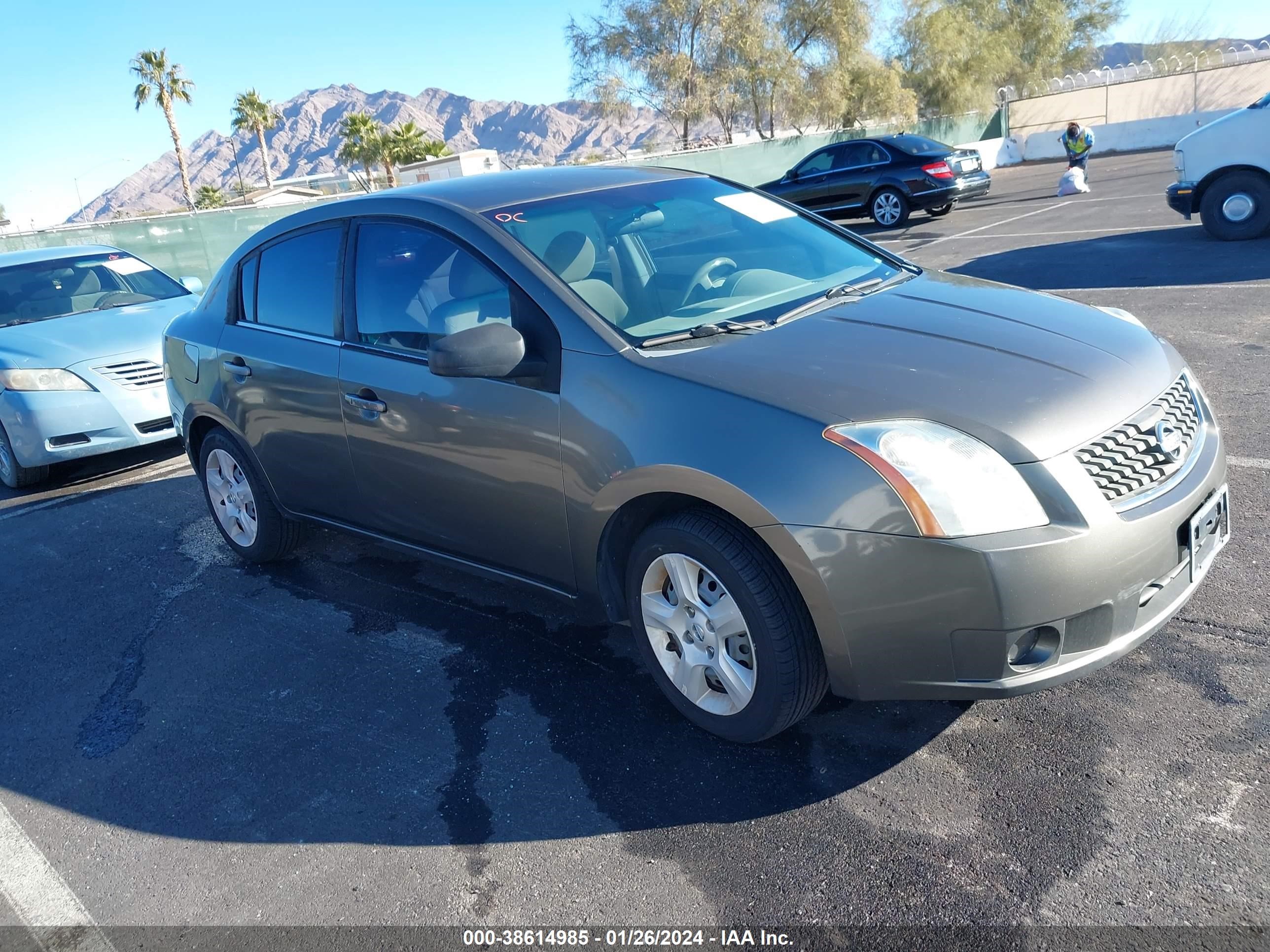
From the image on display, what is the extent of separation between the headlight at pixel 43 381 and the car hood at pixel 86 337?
0.06 metres

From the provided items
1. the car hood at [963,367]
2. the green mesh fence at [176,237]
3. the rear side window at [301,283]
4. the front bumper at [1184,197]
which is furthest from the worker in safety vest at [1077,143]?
the rear side window at [301,283]

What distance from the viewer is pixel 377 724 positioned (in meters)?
3.49

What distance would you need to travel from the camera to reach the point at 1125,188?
17.9 meters

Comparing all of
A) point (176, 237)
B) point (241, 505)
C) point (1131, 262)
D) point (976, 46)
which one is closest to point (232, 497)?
point (241, 505)

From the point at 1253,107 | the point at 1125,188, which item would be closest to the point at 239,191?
the point at 1125,188

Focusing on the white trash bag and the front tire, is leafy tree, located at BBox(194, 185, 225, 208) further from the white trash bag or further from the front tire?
the front tire

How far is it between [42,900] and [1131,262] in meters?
10.4

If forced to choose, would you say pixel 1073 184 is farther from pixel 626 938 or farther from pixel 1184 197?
pixel 626 938

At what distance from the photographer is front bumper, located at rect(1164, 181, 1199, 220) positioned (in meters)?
10.6

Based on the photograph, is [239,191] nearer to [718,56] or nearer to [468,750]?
[718,56]

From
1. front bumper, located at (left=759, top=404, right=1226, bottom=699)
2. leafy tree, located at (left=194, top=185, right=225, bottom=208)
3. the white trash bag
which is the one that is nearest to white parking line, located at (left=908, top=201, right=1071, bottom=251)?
the white trash bag

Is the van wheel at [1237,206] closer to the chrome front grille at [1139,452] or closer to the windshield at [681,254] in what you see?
the windshield at [681,254]

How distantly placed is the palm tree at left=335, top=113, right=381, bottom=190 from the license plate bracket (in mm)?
58461

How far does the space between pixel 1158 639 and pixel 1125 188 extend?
17128 millimetres
